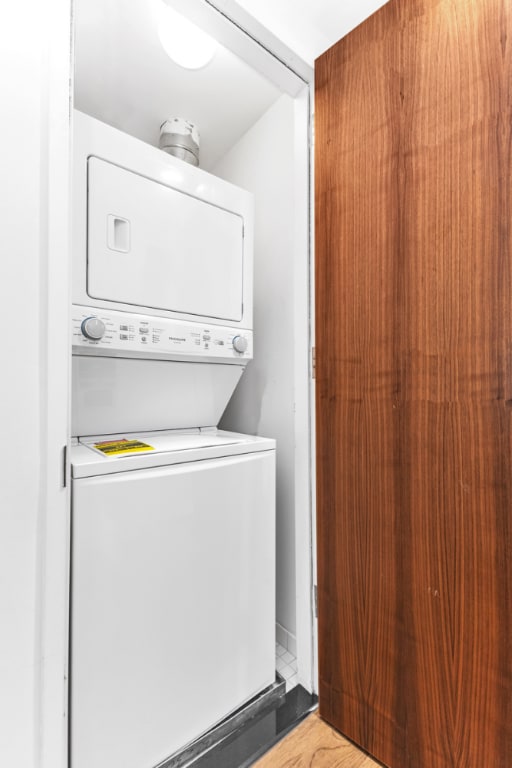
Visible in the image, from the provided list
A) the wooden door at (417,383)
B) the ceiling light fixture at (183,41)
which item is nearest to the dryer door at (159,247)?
the wooden door at (417,383)

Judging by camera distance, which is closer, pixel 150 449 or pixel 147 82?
pixel 150 449

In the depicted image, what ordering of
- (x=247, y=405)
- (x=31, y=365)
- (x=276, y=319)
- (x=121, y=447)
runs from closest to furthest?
(x=31, y=365) → (x=121, y=447) → (x=276, y=319) → (x=247, y=405)

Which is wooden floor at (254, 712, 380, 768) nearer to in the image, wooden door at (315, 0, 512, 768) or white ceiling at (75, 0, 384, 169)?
wooden door at (315, 0, 512, 768)

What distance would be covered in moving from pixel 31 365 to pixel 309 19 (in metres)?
1.55

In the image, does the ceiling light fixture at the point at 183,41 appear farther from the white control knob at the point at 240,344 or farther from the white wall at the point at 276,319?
the white control knob at the point at 240,344

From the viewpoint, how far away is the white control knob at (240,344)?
1.57m

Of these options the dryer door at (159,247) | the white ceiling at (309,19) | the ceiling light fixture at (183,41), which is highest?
the ceiling light fixture at (183,41)

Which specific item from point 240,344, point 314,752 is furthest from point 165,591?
point 240,344

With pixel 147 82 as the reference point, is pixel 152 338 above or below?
below

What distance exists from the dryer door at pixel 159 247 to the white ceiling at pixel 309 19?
61cm

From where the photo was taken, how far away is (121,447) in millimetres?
1263

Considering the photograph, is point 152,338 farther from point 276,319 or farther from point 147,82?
point 147,82

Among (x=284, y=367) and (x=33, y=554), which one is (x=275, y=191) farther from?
(x=33, y=554)

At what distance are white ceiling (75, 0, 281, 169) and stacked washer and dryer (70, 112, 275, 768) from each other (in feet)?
2.02
